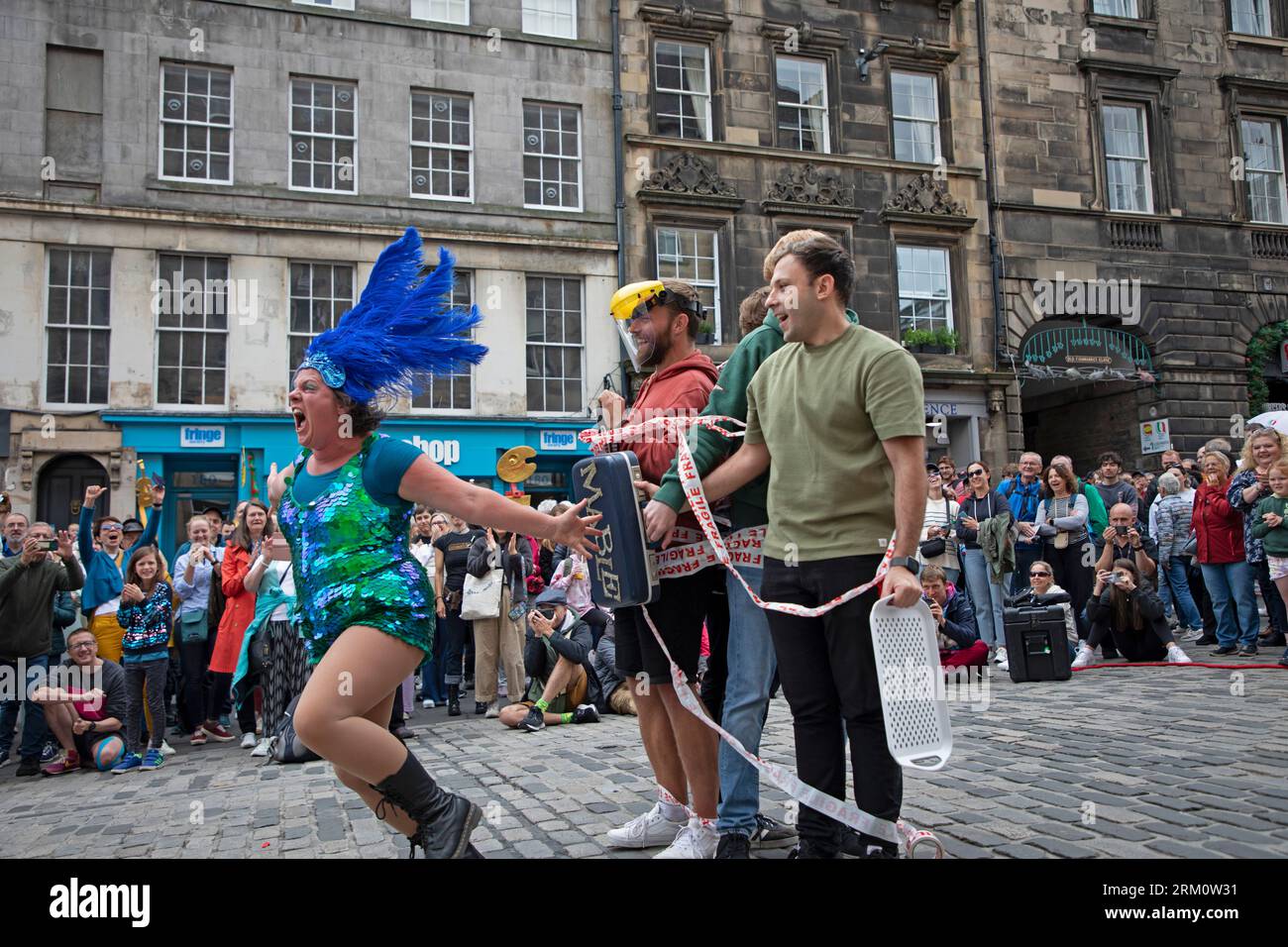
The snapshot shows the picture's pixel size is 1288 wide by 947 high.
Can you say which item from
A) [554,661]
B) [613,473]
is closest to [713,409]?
[613,473]

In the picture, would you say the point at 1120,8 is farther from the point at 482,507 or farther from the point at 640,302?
the point at 482,507

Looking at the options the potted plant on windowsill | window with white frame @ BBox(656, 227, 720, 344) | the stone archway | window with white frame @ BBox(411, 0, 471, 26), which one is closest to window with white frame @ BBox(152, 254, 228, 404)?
the stone archway

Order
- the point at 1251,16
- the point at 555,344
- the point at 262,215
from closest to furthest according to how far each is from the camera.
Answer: the point at 262,215 → the point at 555,344 → the point at 1251,16

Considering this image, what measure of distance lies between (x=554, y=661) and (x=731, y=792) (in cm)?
585

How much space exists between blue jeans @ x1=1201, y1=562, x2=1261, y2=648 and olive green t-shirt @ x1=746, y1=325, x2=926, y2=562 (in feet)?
29.6

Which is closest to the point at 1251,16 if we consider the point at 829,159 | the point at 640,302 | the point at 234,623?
the point at 829,159

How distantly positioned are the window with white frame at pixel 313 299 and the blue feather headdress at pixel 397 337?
48.8 feet

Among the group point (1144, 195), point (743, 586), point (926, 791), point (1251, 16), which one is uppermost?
point (1251, 16)

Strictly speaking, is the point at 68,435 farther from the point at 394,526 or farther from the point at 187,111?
the point at 394,526

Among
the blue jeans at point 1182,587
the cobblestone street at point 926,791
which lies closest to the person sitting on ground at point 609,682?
the cobblestone street at point 926,791

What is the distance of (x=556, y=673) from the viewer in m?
8.81

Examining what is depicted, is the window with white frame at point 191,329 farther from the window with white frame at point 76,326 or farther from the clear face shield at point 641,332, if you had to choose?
the clear face shield at point 641,332

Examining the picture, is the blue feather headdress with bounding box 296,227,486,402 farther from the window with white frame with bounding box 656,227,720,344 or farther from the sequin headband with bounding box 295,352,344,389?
the window with white frame with bounding box 656,227,720,344

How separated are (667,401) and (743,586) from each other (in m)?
0.83
